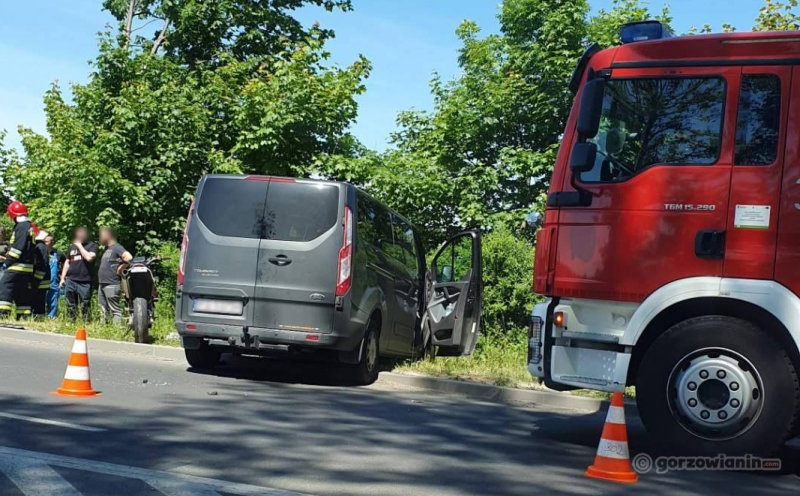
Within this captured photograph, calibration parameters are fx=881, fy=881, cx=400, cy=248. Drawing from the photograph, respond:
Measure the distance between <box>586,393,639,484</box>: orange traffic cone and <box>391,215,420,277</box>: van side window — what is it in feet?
19.4

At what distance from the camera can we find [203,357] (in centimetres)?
1043

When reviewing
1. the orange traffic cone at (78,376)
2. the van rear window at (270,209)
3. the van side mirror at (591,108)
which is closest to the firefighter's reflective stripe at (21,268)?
the van rear window at (270,209)

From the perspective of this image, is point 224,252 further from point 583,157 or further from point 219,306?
point 583,157

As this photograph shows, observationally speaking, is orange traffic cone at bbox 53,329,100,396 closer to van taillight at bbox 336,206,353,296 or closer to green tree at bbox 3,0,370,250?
van taillight at bbox 336,206,353,296

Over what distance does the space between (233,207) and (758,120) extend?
5.56 meters

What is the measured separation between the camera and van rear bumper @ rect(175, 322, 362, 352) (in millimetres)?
9297

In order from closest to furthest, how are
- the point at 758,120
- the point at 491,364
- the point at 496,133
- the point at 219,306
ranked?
1. the point at 758,120
2. the point at 219,306
3. the point at 491,364
4. the point at 496,133

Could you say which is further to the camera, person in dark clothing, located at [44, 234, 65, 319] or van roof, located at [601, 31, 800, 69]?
person in dark clothing, located at [44, 234, 65, 319]

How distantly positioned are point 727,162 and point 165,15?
17.9 m

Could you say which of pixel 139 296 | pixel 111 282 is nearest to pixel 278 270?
pixel 139 296

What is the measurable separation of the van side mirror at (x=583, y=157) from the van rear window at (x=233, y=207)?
13.5 feet

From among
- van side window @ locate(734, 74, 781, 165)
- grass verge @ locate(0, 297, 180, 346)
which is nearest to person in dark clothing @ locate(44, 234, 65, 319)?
grass verge @ locate(0, 297, 180, 346)

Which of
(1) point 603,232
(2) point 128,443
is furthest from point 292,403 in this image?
(1) point 603,232

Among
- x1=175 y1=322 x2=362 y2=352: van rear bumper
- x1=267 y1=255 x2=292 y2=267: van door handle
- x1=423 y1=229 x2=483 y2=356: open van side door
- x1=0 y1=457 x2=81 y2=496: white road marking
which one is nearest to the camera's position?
x1=0 y1=457 x2=81 y2=496: white road marking
